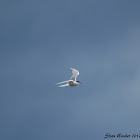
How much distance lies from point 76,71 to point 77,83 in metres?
3.19

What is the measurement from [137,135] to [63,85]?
20.9 meters

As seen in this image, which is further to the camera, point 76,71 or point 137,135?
point 76,71

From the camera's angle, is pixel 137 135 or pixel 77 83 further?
pixel 77 83

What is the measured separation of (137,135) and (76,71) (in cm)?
2238

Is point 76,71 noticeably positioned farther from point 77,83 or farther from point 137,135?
point 137,135

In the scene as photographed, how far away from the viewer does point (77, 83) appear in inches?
2884

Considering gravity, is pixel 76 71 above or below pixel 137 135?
above

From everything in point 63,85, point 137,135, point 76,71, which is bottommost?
point 137,135

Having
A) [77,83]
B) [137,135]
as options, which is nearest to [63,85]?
[77,83]

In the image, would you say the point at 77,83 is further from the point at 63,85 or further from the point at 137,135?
the point at 137,135

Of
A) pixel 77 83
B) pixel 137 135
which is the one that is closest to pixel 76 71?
pixel 77 83

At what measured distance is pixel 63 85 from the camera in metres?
71.4

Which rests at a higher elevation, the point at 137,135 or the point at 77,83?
the point at 77,83

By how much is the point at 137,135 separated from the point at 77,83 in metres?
19.9
